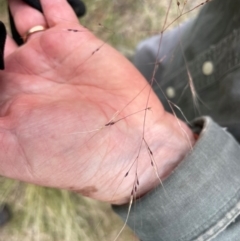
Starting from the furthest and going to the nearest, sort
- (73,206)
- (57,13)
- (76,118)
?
1. (73,206)
2. (57,13)
3. (76,118)

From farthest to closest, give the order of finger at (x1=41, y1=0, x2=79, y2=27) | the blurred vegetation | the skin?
the blurred vegetation < finger at (x1=41, y1=0, x2=79, y2=27) < the skin

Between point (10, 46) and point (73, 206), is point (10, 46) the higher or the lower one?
the higher one

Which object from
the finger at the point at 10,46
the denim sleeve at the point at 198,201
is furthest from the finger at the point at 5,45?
the denim sleeve at the point at 198,201

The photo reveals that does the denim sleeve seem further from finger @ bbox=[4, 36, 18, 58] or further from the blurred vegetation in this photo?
finger @ bbox=[4, 36, 18, 58]

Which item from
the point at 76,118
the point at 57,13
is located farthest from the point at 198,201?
the point at 57,13

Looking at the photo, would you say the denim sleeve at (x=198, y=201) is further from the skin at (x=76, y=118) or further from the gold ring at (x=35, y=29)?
the gold ring at (x=35, y=29)

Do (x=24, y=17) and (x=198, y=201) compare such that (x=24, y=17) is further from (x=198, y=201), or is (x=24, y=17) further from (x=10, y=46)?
(x=198, y=201)

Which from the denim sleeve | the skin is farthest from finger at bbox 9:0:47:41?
the denim sleeve

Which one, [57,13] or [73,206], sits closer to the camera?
[57,13]
